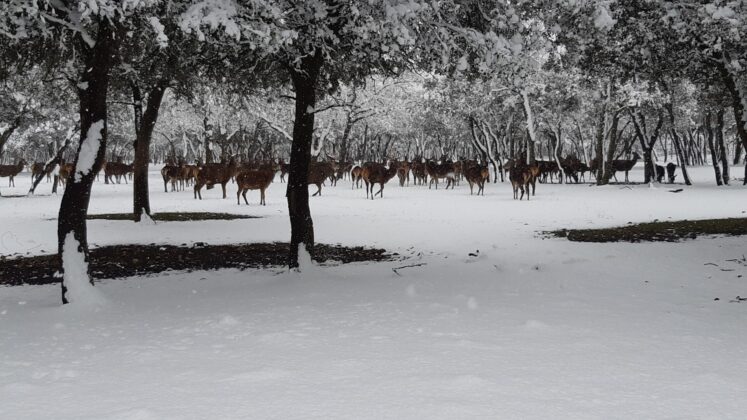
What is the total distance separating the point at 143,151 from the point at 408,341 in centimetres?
1302

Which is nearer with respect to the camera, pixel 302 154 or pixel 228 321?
pixel 228 321

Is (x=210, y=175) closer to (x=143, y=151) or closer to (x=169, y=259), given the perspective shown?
(x=143, y=151)

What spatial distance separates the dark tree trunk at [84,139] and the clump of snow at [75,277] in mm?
32

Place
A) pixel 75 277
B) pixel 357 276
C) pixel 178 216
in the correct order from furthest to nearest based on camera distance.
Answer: pixel 178 216 < pixel 357 276 < pixel 75 277

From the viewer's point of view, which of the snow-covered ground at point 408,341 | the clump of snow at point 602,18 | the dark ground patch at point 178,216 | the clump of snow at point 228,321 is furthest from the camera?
the dark ground patch at point 178,216

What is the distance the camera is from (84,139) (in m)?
7.13

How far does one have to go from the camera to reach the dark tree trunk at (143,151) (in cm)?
1602

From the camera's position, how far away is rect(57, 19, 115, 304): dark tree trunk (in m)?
7.05

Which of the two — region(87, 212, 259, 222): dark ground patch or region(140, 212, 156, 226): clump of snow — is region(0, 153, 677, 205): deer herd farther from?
region(140, 212, 156, 226): clump of snow

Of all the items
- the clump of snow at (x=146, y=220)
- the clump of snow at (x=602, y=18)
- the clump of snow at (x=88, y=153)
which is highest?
the clump of snow at (x=602, y=18)

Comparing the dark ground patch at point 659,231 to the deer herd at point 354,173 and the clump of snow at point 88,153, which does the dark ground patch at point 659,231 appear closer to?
the deer herd at point 354,173

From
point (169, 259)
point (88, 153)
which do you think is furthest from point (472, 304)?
point (169, 259)

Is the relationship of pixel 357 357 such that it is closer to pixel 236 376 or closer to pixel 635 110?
pixel 236 376

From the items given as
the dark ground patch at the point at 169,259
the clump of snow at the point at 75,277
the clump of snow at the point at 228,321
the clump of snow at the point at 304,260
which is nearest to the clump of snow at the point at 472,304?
the clump of snow at the point at 228,321
